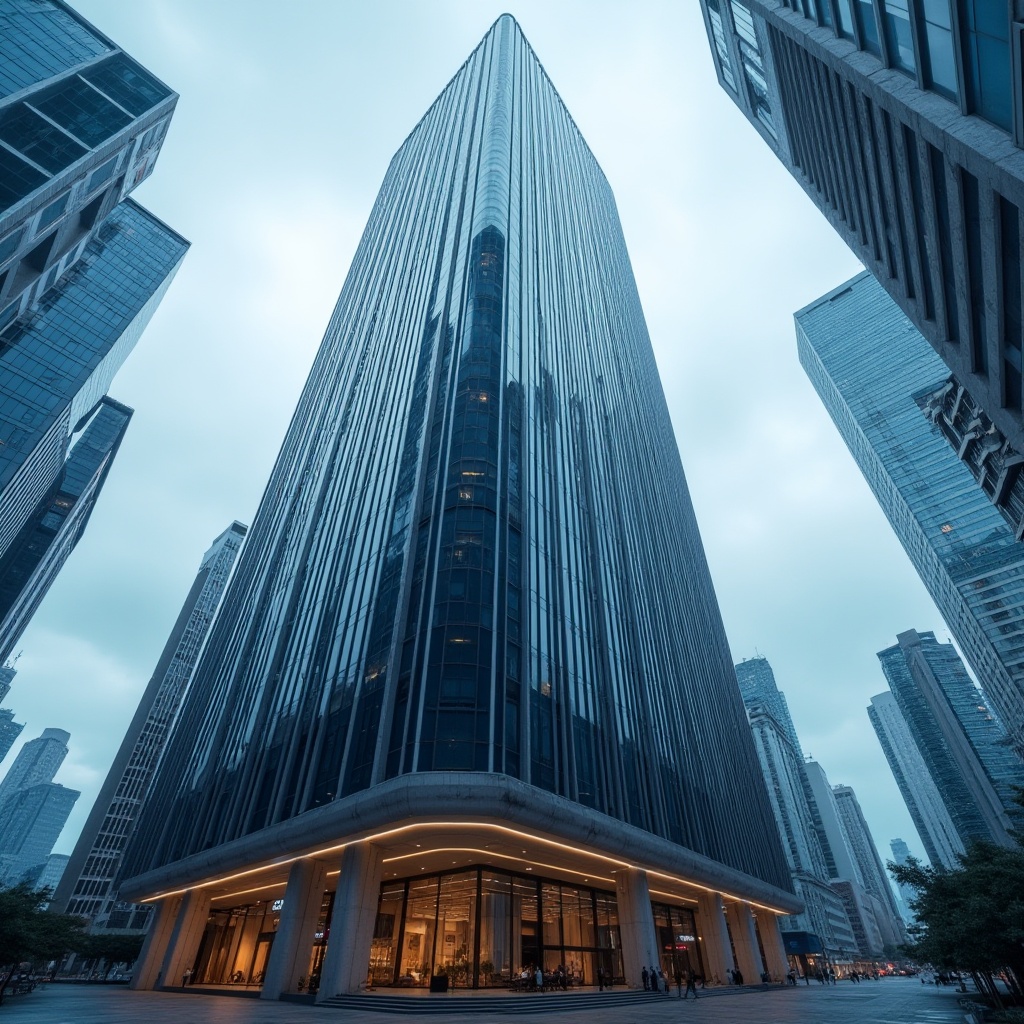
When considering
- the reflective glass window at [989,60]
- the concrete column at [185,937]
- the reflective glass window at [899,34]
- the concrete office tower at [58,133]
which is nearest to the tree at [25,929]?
the concrete column at [185,937]

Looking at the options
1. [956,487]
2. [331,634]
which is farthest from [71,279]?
[956,487]

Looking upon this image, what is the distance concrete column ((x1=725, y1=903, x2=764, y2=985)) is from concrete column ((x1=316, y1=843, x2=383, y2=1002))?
40531 millimetres

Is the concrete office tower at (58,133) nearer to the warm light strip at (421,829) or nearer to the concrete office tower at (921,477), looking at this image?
the warm light strip at (421,829)

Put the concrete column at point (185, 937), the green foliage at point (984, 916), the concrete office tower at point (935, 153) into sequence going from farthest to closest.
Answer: the concrete column at point (185, 937)
the green foliage at point (984, 916)
the concrete office tower at point (935, 153)

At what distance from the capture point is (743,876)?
4934 centimetres

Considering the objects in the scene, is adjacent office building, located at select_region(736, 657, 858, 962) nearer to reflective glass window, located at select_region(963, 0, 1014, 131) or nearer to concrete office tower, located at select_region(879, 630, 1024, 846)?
concrete office tower, located at select_region(879, 630, 1024, 846)

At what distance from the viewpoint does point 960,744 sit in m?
142

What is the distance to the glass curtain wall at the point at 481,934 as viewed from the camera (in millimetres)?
28641

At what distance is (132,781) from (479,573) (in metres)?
132

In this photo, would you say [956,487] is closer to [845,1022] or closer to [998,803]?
[998,803]

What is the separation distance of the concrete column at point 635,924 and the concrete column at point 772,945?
34.3 metres

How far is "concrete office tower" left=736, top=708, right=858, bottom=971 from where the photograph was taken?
12094 centimetres

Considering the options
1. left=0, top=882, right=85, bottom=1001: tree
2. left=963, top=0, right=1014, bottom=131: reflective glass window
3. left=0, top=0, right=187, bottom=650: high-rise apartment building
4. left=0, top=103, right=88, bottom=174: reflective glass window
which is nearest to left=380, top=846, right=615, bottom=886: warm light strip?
left=0, top=882, right=85, bottom=1001: tree

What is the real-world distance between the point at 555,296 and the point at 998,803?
492 ft
